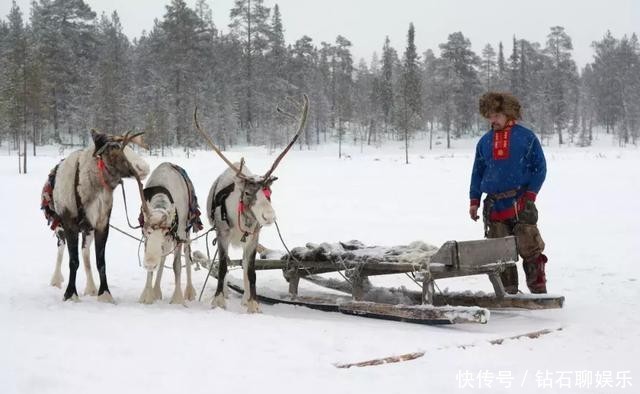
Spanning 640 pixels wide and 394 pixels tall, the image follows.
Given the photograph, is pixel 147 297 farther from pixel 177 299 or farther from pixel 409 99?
pixel 409 99

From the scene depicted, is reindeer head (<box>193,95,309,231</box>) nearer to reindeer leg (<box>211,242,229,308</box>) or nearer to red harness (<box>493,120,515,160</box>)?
reindeer leg (<box>211,242,229,308</box>)

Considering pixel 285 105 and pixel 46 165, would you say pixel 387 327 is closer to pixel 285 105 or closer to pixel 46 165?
pixel 46 165

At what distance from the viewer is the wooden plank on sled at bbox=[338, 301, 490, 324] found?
5406mm

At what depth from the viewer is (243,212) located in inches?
259

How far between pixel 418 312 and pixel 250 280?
2041 millimetres

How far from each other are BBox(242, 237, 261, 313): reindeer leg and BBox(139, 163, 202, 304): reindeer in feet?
2.76

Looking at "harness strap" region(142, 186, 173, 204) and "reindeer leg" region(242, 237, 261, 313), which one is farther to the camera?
"harness strap" region(142, 186, 173, 204)

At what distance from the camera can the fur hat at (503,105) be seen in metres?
6.34

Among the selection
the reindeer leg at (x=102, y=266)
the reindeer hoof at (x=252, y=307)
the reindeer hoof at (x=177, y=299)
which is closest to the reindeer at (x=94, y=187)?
the reindeer leg at (x=102, y=266)

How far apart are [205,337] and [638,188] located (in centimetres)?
1943

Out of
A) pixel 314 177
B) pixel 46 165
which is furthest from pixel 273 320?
pixel 46 165

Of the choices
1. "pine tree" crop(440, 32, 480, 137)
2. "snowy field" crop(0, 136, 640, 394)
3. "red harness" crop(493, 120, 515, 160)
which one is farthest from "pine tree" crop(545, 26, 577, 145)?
"red harness" crop(493, 120, 515, 160)

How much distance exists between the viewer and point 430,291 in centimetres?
596

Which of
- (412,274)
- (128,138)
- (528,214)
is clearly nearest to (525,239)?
(528,214)
